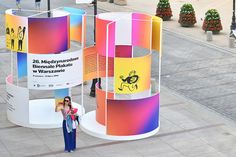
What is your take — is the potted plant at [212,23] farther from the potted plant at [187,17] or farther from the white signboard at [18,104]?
the white signboard at [18,104]

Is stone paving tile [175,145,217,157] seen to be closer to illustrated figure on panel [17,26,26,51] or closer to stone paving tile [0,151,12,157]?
stone paving tile [0,151,12,157]

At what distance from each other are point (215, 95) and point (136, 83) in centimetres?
592

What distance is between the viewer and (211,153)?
1789cm

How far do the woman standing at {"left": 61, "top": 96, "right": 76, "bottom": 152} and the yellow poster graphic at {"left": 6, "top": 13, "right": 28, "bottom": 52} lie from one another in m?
2.93

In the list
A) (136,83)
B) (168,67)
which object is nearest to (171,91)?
(168,67)

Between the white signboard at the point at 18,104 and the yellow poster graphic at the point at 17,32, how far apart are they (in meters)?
1.33

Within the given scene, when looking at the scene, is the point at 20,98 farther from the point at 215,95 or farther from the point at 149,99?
the point at 215,95

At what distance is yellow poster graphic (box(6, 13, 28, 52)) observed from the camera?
19188 mm

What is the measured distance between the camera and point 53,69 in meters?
19.2

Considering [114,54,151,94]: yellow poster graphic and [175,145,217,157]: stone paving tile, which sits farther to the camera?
A: [114,54,151,94]: yellow poster graphic

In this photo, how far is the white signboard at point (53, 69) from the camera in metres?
19.1

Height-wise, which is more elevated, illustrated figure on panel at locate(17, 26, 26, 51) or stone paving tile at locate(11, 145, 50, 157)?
illustrated figure on panel at locate(17, 26, 26, 51)

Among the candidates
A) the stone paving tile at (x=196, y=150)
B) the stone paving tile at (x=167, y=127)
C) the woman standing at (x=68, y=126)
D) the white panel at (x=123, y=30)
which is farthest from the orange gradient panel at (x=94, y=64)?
the stone paving tile at (x=196, y=150)

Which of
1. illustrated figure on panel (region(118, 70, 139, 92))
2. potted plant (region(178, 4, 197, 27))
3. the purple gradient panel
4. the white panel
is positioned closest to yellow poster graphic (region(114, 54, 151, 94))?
illustrated figure on panel (region(118, 70, 139, 92))
